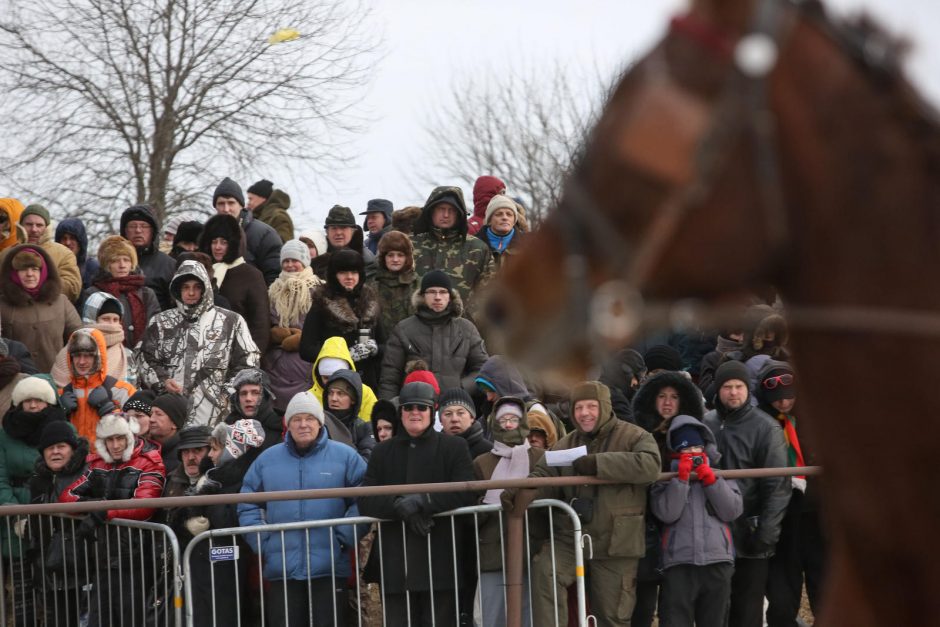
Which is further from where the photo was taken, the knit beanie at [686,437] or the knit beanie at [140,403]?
the knit beanie at [140,403]

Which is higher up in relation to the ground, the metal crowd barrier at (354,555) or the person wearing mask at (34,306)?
the person wearing mask at (34,306)

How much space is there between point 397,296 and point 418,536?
364cm

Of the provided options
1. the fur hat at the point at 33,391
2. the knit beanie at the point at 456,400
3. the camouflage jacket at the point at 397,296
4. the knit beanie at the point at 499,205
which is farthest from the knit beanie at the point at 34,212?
the knit beanie at the point at 456,400

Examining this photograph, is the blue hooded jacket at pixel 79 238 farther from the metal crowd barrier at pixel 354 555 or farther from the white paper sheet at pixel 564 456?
the white paper sheet at pixel 564 456

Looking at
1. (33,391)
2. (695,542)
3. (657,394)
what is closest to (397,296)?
(657,394)

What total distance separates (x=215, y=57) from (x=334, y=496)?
13.9 m

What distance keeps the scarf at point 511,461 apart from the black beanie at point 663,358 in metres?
2.08

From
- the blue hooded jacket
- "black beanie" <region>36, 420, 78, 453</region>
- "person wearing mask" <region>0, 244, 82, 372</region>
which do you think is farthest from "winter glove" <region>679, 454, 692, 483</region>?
the blue hooded jacket

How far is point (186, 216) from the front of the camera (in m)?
20.5

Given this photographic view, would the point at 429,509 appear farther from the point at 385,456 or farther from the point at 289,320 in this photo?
the point at 289,320

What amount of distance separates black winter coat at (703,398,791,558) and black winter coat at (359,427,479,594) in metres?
1.92

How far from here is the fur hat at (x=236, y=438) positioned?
8.80 m

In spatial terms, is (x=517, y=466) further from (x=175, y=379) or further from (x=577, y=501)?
(x=175, y=379)

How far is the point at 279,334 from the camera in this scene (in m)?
11.5
